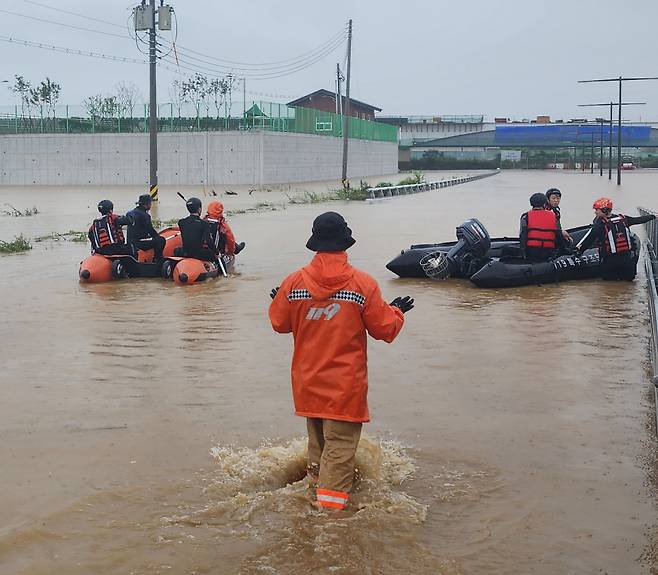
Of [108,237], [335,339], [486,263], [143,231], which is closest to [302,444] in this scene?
[335,339]

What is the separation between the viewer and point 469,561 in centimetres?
497

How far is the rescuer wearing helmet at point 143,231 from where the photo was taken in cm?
1489

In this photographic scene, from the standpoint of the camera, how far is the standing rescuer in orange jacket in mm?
5445

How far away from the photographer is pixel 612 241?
14320 millimetres

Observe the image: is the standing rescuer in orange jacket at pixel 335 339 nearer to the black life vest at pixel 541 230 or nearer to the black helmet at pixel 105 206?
the black life vest at pixel 541 230

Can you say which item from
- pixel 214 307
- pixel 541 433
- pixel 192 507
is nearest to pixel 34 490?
pixel 192 507

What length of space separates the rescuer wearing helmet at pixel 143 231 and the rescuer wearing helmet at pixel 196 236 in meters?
0.47

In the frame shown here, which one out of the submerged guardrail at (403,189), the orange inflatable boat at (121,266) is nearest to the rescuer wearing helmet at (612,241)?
the orange inflatable boat at (121,266)

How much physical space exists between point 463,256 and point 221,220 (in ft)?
12.9

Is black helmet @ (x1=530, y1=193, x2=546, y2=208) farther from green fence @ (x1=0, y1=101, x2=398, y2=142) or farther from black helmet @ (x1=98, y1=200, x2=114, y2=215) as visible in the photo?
green fence @ (x1=0, y1=101, x2=398, y2=142)

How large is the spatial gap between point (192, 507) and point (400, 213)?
27824 millimetres

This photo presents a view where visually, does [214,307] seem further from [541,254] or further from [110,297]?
[541,254]

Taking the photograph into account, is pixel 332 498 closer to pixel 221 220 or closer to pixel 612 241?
pixel 612 241

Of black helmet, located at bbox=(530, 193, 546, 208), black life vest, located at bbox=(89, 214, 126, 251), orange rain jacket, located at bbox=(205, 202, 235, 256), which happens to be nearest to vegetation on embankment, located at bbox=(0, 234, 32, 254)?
black life vest, located at bbox=(89, 214, 126, 251)
